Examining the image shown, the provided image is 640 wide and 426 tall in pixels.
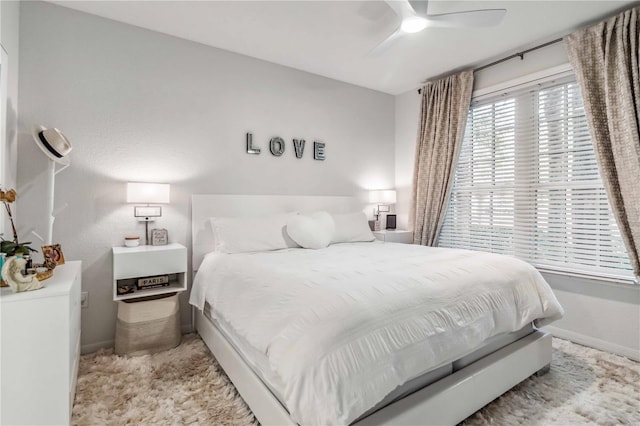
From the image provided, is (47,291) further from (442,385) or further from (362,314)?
(442,385)

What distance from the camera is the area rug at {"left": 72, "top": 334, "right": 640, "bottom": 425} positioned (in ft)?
5.55

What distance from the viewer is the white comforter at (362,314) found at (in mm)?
1131

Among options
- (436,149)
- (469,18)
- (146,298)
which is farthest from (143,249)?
(436,149)

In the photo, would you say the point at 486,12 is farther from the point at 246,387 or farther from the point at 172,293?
the point at 172,293

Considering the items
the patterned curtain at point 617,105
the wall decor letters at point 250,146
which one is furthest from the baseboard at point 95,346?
the patterned curtain at point 617,105

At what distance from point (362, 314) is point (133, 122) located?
253cm

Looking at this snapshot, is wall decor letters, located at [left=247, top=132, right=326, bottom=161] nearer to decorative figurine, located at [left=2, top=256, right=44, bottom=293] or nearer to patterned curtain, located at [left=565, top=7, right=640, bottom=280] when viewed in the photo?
decorative figurine, located at [left=2, top=256, right=44, bottom=293]

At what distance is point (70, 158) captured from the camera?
8.05 feet

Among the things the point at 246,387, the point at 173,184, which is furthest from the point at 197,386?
the point at 173,184

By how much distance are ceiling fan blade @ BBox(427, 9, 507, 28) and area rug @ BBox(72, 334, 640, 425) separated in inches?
93.4

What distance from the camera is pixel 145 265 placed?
2408 mm

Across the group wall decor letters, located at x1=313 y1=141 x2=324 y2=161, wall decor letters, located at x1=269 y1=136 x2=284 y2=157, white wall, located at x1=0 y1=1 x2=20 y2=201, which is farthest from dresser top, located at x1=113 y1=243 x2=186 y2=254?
wall decor letters, located at x1=313 y1=141 x2=324 y2=161

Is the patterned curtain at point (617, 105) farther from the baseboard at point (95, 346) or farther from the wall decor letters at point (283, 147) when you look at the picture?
the baseboard at point (95, 346)

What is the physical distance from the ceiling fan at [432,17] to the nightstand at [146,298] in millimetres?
2342
